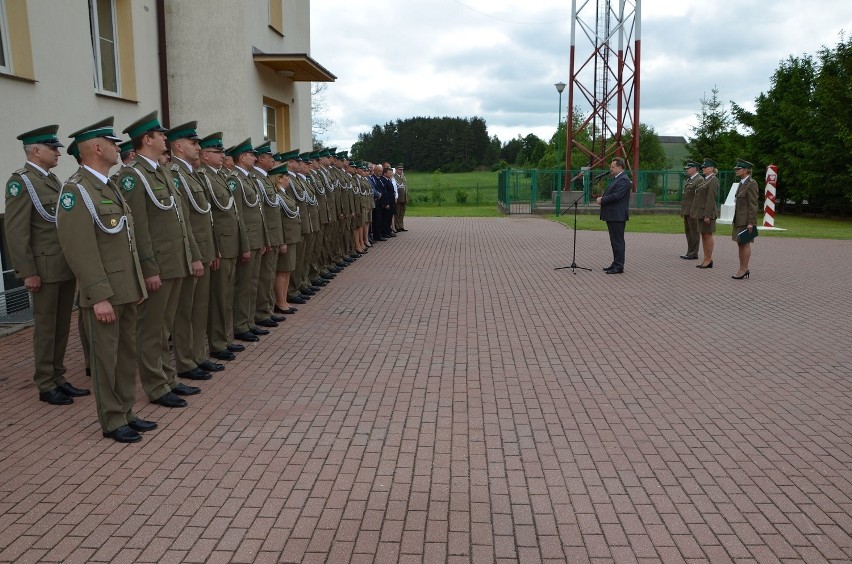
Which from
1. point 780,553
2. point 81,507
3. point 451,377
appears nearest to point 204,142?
point 451,377

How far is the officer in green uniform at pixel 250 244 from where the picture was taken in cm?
770

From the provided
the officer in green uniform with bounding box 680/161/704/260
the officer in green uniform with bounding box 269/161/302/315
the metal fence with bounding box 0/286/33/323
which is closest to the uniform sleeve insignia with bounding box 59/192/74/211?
the officer in green uniform with bounding box 269/161/302/315

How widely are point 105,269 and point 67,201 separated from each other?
50 centimetres

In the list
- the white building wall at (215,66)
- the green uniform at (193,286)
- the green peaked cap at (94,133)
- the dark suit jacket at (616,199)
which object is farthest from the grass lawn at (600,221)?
the green peaked cap at (94,133)

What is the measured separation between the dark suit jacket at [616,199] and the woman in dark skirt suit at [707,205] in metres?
1.54

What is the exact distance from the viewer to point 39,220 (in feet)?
18.5

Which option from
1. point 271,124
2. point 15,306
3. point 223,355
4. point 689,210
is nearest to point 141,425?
point 223,355

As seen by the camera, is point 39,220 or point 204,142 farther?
point 204,142

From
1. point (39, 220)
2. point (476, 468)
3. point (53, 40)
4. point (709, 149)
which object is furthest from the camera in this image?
point (709, 149)

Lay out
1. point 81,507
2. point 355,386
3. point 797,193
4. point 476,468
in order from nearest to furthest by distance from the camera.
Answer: point 81,507, point 476,468, point 355,386, point 797,193

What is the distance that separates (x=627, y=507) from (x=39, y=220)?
4800 millimetres

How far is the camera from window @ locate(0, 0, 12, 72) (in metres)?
8.63

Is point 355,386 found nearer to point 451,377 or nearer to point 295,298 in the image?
point 451,377

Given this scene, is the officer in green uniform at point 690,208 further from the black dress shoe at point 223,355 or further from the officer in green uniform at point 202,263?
the officer in green uniform at point 202,263
